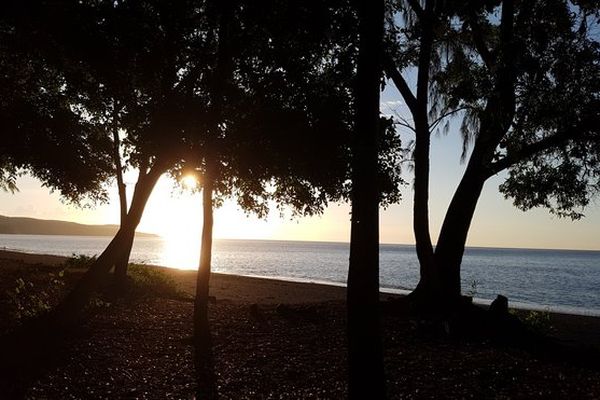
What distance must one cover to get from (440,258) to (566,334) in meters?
6.04

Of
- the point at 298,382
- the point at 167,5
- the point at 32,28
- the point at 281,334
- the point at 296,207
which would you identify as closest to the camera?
the point at 298,382

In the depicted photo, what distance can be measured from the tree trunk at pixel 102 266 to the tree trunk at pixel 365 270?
6820 mm

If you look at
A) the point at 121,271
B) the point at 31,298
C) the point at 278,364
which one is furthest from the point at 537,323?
the point at 121,271

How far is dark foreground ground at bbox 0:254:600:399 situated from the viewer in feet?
22.6

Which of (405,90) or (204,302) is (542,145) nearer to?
(405,90)

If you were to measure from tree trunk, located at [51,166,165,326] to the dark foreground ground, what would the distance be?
20.3 inches

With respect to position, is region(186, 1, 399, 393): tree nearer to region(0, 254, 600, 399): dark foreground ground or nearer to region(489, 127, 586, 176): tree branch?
region(0, 254, 600, 399): dark foreground ground

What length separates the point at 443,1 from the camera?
12758 mm

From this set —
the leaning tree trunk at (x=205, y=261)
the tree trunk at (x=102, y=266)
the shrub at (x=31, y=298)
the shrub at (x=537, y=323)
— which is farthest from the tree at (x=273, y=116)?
the shrub at (x=537, y=323)

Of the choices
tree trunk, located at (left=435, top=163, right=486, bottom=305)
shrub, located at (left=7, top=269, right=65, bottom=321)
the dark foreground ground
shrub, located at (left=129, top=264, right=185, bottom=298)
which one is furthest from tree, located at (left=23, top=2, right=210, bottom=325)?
tree trunk, located at (left=435, top=163, right=486, bottom=305)

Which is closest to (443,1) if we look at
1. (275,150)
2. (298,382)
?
(275,150)

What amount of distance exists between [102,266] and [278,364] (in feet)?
17.1

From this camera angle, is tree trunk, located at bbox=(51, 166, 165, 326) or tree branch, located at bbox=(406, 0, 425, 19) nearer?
tree trunk, located at bbox=(51, 166, 165, 326)

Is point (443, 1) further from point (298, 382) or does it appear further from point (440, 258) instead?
point (298, 382)
